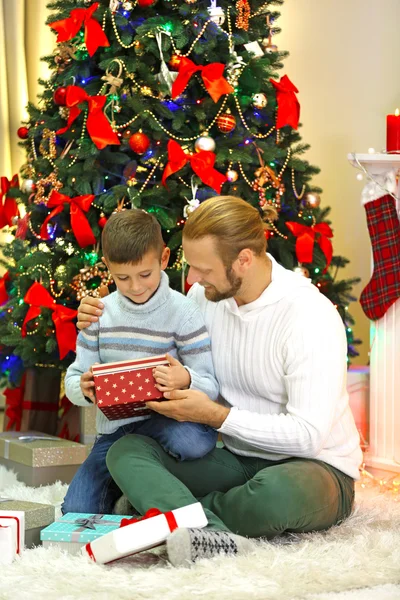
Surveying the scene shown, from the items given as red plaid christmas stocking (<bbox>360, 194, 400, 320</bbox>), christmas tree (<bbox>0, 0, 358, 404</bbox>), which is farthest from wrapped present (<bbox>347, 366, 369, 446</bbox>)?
christmas tree (<bbox>0, 0, 358, 404</bbox>)

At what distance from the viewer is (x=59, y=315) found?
2.81m

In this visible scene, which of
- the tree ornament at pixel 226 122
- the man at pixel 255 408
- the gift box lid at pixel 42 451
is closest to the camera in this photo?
the man at pixel 255 408

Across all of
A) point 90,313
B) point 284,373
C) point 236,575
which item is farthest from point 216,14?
point 236,575

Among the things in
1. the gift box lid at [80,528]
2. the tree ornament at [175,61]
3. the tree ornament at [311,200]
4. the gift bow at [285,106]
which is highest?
the tree ornament at [175,61]

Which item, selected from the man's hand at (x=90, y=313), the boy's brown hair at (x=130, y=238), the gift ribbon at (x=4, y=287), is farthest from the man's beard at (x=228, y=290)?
the gift ribbon at (x=4, y=287)

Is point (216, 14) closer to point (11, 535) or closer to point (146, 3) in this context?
point (146, 3)

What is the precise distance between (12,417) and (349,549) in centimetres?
180

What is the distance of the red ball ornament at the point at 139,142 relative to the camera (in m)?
2.77

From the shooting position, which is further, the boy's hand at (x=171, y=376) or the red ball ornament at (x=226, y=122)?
the red ball ornament at (x=226, y=122)

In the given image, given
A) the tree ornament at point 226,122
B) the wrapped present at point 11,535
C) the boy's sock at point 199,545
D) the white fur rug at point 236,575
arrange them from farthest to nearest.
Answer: the tree ornament at point 226,122 < the wrapped present at point 11,535 < the boy's sock at point 199,545 < the white fur rug at point 236,575

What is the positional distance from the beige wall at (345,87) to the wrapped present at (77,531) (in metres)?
2.11

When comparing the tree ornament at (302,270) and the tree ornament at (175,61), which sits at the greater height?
the tree ornament at (175,61)

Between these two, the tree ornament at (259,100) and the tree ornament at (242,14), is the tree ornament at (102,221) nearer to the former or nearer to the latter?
the tree ornament at (259,100)

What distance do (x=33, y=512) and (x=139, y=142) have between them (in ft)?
4.23
